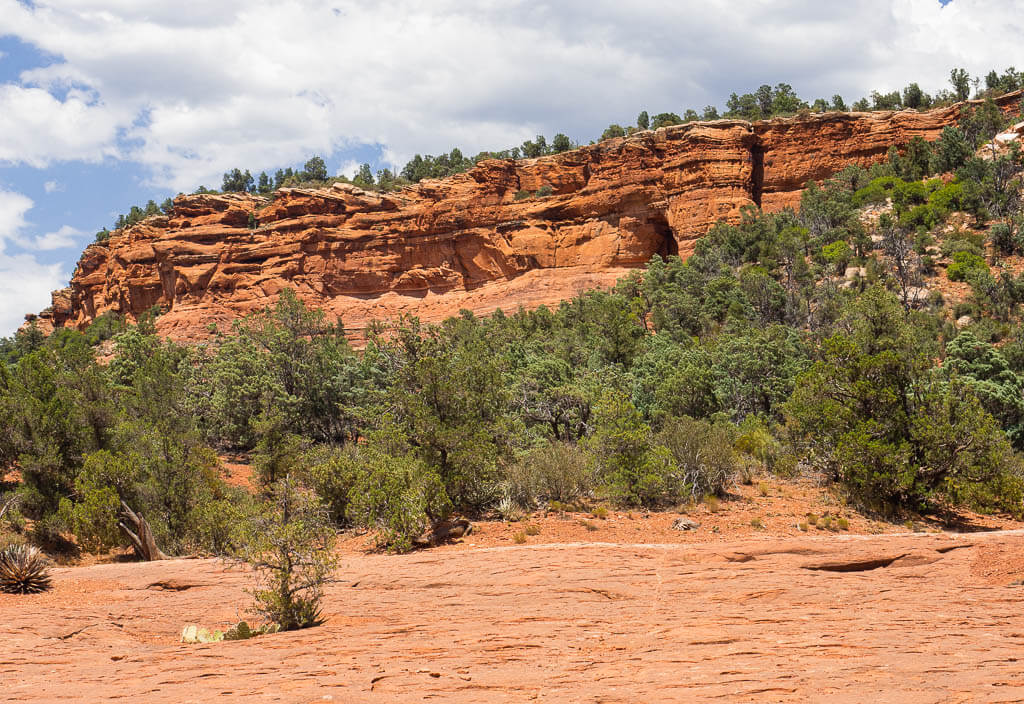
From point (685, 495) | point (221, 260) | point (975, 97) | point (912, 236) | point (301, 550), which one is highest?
point (975, 97)

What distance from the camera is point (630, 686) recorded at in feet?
20.2

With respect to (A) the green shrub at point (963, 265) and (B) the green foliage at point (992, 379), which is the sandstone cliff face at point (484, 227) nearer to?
(A) the green shrub at point (963, 265)

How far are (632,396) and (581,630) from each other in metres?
23.9

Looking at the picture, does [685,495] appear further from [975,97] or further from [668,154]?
[975,97]

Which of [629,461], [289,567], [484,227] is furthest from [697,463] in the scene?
[484,227]

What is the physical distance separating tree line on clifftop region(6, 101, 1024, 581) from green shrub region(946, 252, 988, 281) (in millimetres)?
175

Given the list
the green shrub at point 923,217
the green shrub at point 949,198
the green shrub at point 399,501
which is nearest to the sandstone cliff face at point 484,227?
the green shrub at point 949,198

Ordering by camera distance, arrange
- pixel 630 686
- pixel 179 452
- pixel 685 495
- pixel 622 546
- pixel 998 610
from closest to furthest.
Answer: pixel 630 686 < pixel 998 610 < pixel 622 546 < pixel 685 495 < pixel 179 452

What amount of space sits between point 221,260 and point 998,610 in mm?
75369

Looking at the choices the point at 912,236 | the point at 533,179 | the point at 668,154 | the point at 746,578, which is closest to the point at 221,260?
the point at 533,179

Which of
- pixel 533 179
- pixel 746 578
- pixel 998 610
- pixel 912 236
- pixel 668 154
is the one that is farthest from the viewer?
pixel 533 179

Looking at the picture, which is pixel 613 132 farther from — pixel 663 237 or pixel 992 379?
pixel 992 379

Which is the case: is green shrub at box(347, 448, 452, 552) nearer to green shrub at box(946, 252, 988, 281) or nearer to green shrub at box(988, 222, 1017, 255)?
green shrub at box(946, 252, 988, 281)

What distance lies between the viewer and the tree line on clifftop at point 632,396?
17422mm
